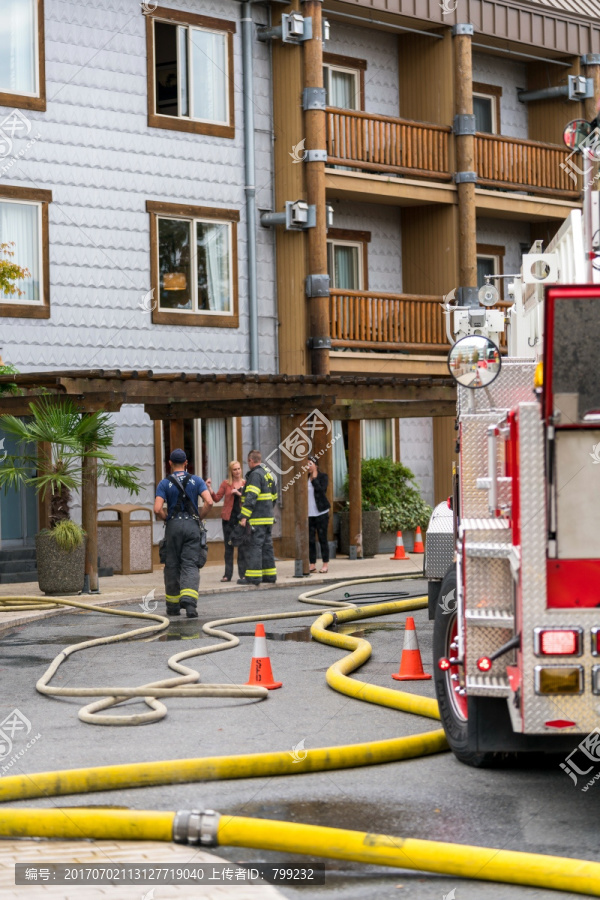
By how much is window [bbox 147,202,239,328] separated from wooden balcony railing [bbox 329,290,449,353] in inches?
76.2

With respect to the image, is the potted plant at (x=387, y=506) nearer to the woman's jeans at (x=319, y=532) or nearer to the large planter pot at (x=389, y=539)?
the large planter pot at (x=389, y=539)

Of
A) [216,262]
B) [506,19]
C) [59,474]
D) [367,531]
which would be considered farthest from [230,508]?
[506,19]

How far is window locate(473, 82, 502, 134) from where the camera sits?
2853 centimetres

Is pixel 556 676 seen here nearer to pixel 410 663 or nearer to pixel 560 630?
pixel 560 630

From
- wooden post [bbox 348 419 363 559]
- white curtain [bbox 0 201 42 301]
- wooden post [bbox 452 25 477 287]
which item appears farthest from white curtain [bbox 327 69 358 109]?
white curtain [bbox 0 201 42 301]

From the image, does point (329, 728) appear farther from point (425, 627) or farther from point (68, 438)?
point (68, 438)

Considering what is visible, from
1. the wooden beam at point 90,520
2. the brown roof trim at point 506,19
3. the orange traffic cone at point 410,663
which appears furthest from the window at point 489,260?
the orange traffic cone at point 410,663

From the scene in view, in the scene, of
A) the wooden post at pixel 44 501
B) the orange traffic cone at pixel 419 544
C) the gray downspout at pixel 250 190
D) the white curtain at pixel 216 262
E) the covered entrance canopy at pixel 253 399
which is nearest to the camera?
the covered entrance canopy at pixel 253 399

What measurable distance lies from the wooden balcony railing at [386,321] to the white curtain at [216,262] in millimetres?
1936

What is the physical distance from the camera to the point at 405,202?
26.3 metres

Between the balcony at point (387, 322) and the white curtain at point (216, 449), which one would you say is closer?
the white curtain at point (216, 449)

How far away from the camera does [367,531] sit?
24.0m

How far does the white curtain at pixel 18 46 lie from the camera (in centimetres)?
2086

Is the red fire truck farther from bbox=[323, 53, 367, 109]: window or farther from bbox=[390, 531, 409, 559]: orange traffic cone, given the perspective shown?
bbox=[323, 53, 367, 109]: window
